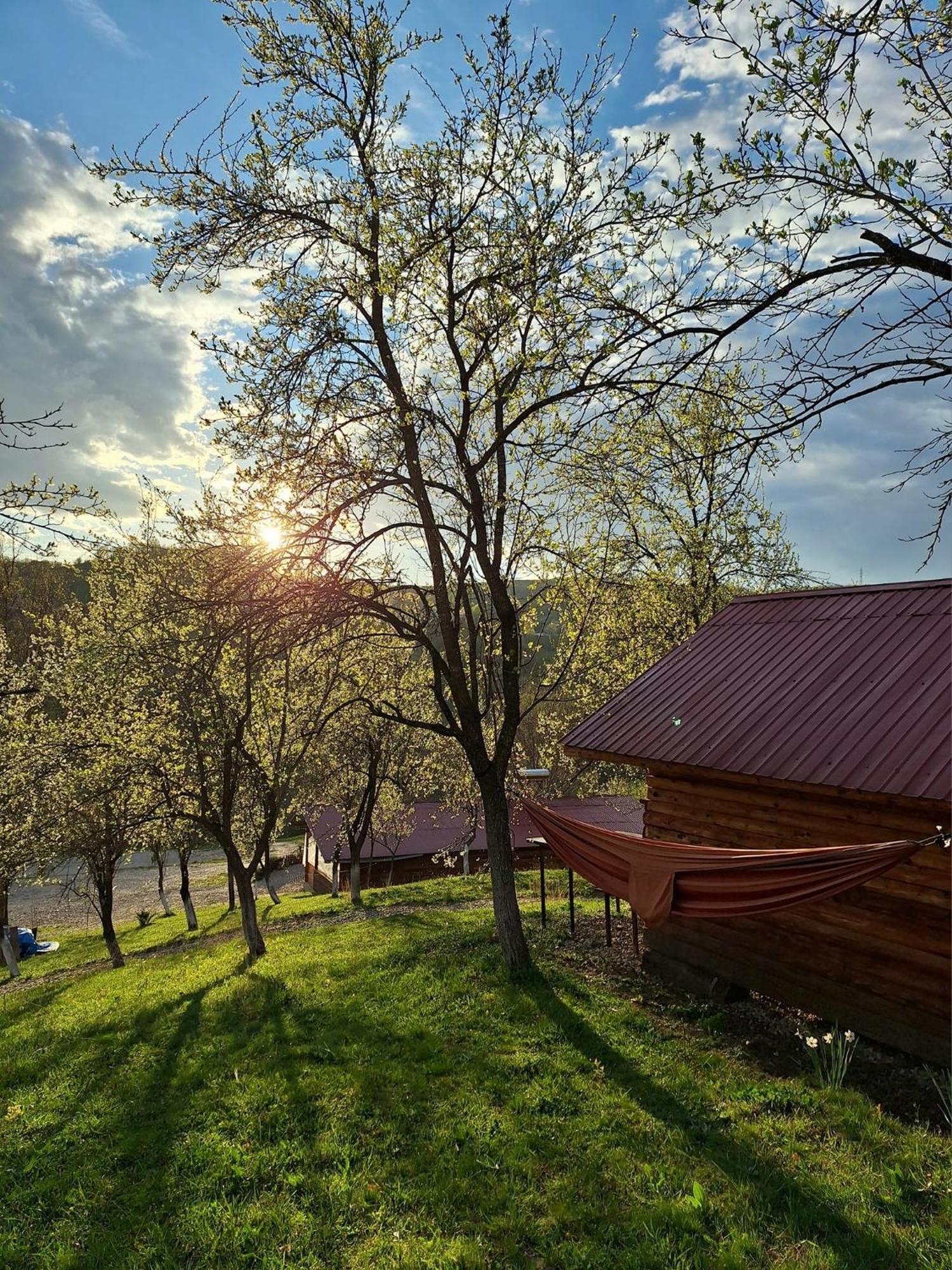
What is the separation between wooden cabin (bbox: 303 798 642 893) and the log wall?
67.1 ft

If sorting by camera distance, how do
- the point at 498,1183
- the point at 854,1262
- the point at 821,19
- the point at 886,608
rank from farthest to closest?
the point at 886,608 → the point at 498,1183 → the point at 821,19 → the point at 854,1262

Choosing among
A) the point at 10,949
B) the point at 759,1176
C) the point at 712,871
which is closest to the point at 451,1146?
the point at 759,1176

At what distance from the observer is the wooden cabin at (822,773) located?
17.8 feet

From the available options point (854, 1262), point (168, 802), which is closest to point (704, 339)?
point (854, 1262)

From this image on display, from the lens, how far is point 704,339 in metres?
4.47

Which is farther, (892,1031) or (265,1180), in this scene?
(892,1031)

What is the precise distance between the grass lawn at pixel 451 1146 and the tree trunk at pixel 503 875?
1.24ft

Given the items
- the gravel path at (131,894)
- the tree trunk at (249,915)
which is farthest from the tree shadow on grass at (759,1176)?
the gravel path at (131,894)

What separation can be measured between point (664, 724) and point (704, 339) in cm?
474

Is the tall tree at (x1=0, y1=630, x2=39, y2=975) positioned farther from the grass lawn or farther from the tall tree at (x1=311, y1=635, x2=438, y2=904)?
the tall tree at (x1=311, y1=635, x2=438, y2=904)

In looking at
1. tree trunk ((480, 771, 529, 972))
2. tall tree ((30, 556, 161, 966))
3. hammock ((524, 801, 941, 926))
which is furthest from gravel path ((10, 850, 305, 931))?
hammock ((524, 801, 941, 926))

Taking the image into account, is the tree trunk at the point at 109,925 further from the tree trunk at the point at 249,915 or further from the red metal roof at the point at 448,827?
the red metal roof at the point at 448,827

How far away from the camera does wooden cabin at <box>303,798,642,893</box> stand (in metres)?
28.5

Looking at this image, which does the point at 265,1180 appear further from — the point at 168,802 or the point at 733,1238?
the point at 168,802
